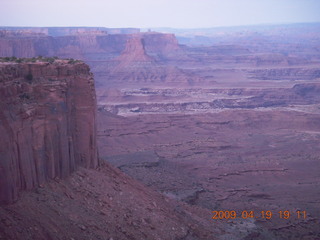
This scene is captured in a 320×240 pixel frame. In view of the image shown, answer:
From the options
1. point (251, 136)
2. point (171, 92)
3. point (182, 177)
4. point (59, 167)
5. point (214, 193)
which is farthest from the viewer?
point (171, 92)

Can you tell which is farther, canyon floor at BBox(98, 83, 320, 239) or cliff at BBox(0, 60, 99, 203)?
canyon floor at BBox(98, 83, 320, 239)

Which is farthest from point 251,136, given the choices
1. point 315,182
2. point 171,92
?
point 171,92

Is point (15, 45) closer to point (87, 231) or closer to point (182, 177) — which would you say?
→ point (182, 177)

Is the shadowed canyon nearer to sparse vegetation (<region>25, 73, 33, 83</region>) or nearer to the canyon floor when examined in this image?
sparse vegetation (<region>25, 73, 33, 83</region>)

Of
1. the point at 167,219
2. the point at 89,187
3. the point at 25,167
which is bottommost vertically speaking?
the point at 167,219

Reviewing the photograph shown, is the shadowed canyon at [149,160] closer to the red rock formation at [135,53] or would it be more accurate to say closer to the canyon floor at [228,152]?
the canyon floor at [228,152]
